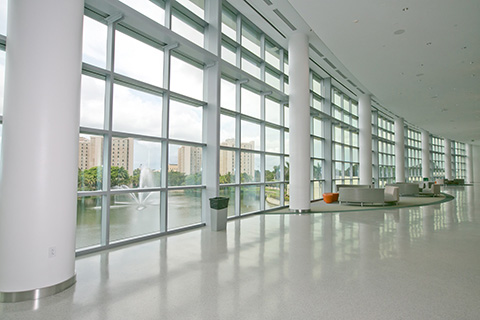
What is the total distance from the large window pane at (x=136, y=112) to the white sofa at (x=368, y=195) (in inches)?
379

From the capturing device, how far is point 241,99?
33.9ft

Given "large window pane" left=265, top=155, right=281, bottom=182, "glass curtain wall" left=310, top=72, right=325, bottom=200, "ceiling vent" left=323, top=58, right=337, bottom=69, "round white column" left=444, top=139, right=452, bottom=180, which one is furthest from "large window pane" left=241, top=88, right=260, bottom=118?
"round white column" left=444, top=139, right=452, bottom=180

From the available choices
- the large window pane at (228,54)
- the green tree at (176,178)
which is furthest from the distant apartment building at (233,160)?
the large window pane at (228,54)

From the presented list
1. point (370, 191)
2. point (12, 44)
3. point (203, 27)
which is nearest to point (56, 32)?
point (12, 44)

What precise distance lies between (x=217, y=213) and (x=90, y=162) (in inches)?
123

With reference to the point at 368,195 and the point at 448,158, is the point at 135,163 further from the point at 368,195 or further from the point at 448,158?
the point at 448,158

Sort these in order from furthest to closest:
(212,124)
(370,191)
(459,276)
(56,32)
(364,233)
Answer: (370,191) → (212,124) → (364,233) → (459,276) → (56,32)

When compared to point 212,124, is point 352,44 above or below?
above

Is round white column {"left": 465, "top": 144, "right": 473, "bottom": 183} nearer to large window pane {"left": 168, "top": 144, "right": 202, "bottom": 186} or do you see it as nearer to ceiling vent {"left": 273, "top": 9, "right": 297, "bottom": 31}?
ceiling vent {"left": 273, "top": 9, "right": 297, "bottom": 31}

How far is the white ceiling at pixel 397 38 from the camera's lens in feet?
26.6

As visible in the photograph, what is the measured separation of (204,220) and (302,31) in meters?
7.56

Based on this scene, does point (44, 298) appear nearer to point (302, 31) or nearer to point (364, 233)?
point (364, 233)

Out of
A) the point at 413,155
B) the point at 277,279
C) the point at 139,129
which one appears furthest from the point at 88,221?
the point at 413,155

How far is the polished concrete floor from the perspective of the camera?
3160 mm
